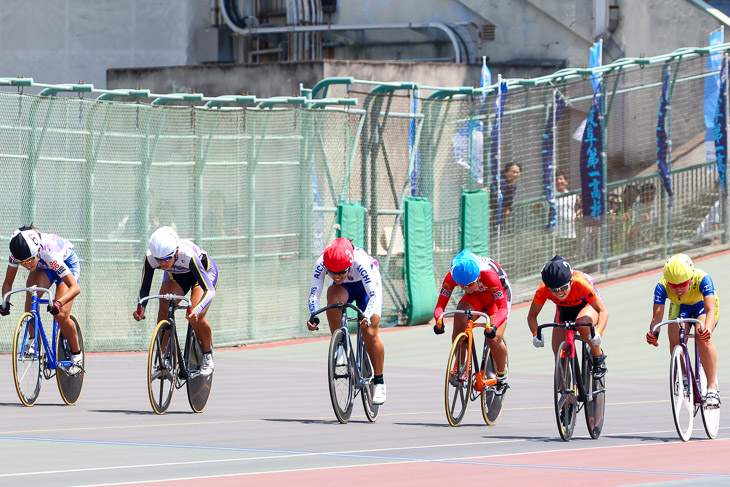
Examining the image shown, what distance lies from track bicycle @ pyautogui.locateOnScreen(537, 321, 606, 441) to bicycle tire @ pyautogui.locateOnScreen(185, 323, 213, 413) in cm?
311

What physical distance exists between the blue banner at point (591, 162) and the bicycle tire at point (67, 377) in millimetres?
12740

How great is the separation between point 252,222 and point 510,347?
4.05 m

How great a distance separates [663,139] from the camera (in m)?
24.5

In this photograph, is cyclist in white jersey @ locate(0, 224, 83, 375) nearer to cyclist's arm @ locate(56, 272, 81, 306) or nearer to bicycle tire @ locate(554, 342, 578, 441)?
cyclist's arm @ locate(56, 272, 81, 306)

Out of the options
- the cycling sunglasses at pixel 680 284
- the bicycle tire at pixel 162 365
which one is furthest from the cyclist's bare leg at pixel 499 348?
the bicycle tire at pixel 162 365

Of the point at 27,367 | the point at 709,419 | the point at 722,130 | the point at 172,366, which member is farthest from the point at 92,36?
the point at 709,419

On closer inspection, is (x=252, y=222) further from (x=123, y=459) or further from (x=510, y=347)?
(x=123, y=459)

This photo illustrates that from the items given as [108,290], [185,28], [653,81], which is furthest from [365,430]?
[185,28]

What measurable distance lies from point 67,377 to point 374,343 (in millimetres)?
2938

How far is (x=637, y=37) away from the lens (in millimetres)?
30141

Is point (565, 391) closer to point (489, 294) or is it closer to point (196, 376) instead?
point (489, 294)

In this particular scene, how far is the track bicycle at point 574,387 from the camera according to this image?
10656mm

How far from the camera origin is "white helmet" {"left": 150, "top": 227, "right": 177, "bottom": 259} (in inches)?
461

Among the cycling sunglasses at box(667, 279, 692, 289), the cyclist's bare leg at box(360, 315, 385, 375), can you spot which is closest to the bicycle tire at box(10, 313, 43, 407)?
the cyclist's bare leg at box(360, 315, 385, 375)
